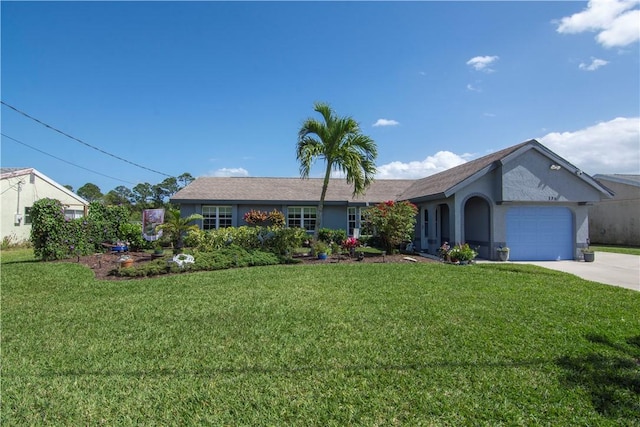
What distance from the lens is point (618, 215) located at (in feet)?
76.1

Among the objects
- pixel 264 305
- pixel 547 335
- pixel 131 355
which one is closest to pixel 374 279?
pixel 264 305

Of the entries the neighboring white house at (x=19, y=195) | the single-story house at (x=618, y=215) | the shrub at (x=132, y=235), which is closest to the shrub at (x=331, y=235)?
the shrub at (x=132, y=235)

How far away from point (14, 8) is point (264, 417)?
13.6 m

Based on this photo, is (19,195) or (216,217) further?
(19,195)

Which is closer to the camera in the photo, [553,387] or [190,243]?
[553,387]

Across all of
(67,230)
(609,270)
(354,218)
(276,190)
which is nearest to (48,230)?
(67,230)

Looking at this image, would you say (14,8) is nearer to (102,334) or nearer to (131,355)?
(102,334)

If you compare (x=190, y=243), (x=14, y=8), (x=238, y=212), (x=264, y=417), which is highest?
(x=14, y=8)

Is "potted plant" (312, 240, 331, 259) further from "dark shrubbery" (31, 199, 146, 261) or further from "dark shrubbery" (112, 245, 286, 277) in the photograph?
"dark shrubbery" (31, 199, 146, 261)

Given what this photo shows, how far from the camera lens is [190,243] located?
1507cm

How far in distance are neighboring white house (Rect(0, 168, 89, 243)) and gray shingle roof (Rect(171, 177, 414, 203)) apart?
8264mm

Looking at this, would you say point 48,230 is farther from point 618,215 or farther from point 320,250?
point 618,215

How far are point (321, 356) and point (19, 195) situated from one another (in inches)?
1015

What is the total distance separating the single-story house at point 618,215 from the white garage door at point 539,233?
10.1 meters
